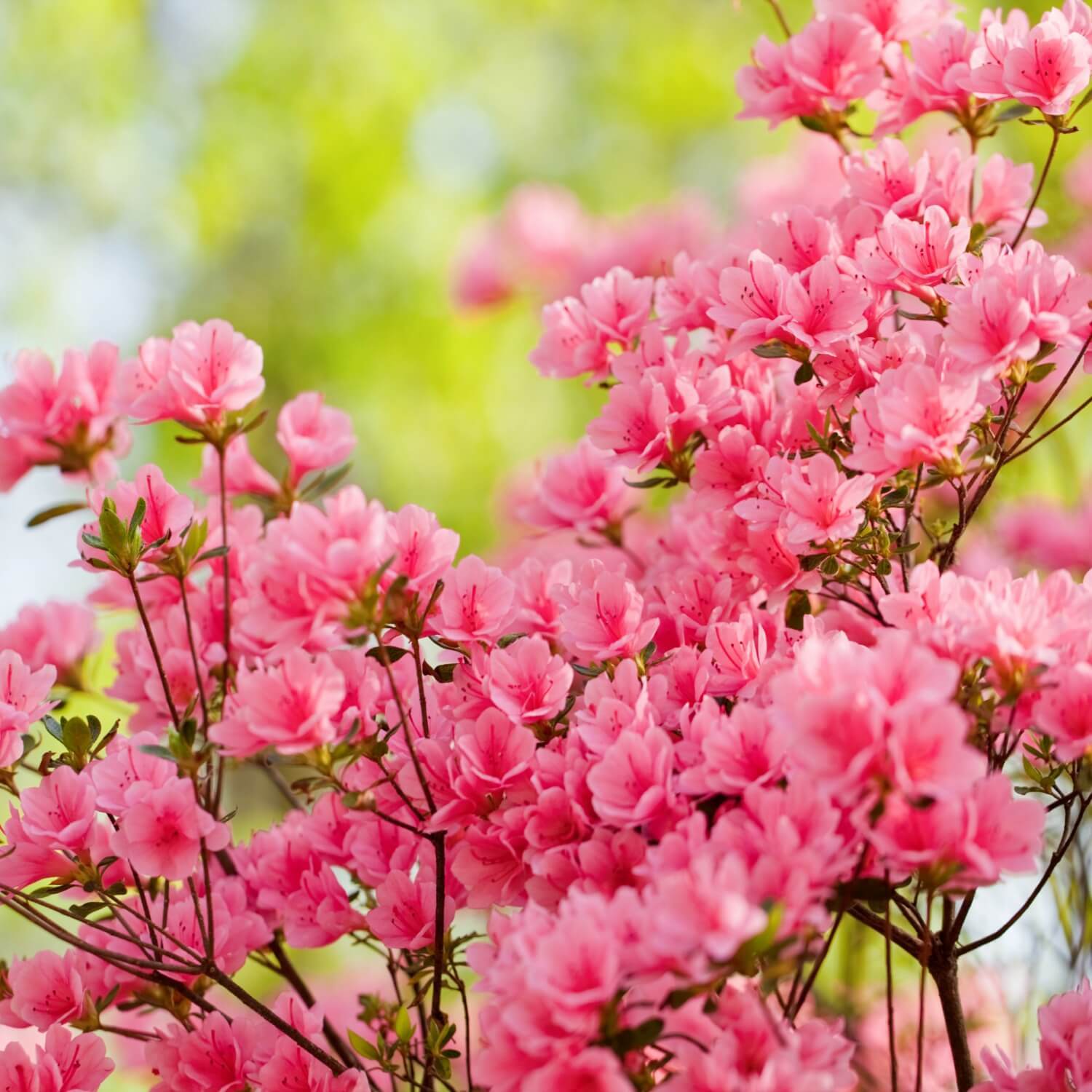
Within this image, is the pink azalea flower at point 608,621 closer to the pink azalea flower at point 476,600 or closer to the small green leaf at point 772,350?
the pink azalea flower at point 476,600

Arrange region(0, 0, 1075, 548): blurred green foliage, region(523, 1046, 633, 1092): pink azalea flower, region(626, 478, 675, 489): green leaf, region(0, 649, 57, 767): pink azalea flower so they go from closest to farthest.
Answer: region(523, 1046, 633, 1092): pink azalea flower < region(0, 649, 57, 767): pink azalea flower < region(626, 478, 675, 489): green leaf < region(0, 0, 1075, 548): blurred green foliage

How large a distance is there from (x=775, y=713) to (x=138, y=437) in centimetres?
422

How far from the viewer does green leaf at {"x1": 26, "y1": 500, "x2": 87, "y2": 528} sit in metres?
1.14

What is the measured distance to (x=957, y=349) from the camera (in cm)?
82

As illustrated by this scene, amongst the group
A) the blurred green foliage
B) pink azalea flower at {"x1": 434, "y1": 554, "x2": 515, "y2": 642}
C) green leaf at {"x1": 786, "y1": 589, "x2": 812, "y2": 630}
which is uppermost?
the blurred green foliage

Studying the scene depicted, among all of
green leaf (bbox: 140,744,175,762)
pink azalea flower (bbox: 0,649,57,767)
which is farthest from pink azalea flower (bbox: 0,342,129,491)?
green leaf (bbox: 140,744,175,762)

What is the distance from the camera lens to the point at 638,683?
32.4 inches

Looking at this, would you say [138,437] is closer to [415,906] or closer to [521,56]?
[521,56]

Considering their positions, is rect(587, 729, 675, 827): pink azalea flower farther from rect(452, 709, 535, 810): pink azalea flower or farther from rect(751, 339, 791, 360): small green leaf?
rect(751, 339, 791, 360): small green leaf

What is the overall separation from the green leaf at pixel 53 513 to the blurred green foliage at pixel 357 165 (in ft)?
12.4

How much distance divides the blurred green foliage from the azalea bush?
3.89 m

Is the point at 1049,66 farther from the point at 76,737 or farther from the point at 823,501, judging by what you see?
the point at 76,737

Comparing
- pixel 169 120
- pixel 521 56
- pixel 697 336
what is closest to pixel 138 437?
pixel 169 120

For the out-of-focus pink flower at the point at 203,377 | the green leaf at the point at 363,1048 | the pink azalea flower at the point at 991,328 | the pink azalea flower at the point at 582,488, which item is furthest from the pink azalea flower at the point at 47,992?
the pink azalea flower at the point at 991,328
